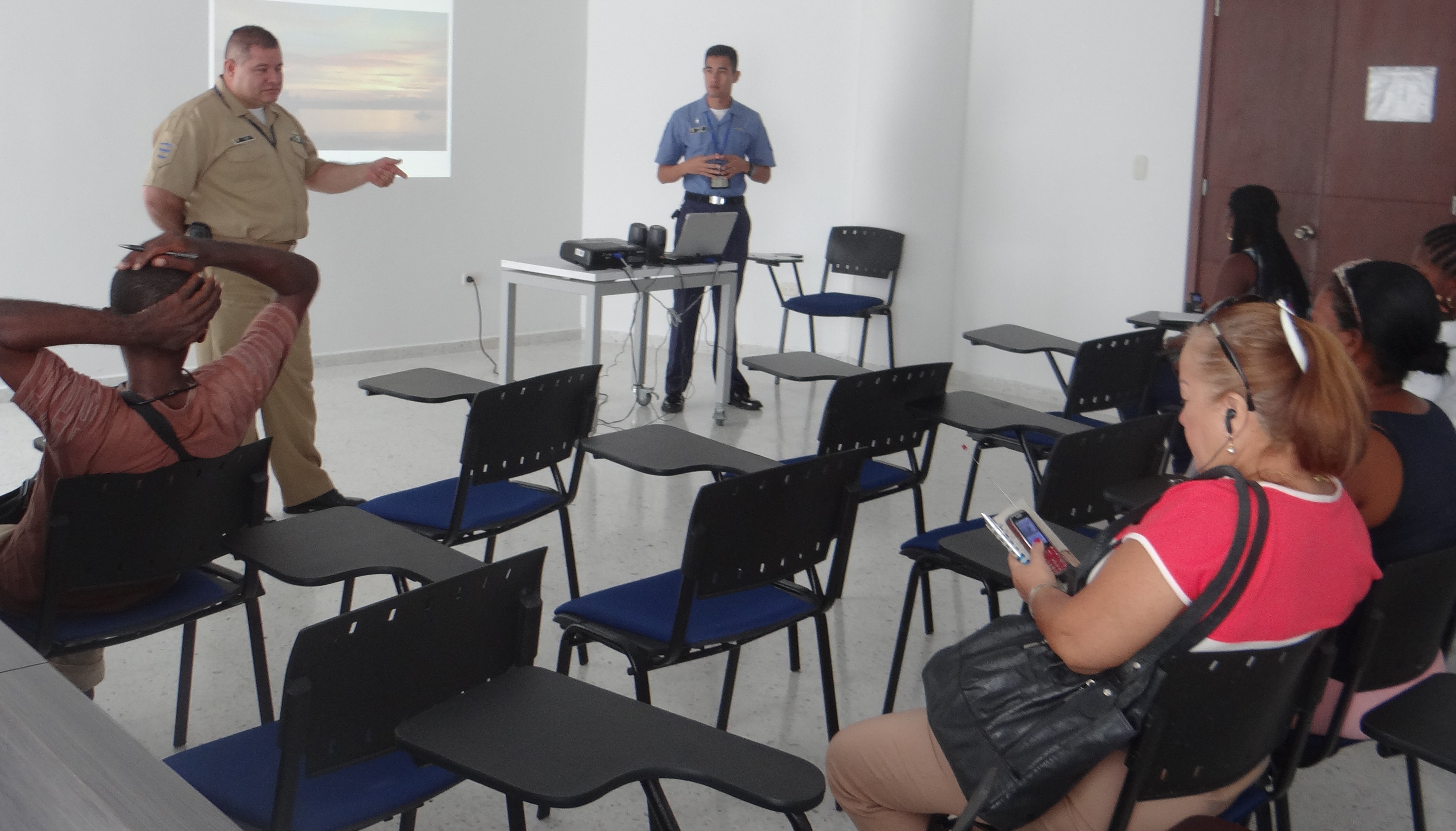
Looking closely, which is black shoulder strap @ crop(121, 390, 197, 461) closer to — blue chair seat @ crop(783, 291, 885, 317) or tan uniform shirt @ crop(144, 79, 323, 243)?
tan uniform shirt @ crop(144, 79, 323, 243)

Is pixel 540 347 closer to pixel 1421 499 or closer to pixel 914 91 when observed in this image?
pixel 914 91

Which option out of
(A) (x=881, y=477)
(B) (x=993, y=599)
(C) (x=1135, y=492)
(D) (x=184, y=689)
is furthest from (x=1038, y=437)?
(D) (x=184, y=689)

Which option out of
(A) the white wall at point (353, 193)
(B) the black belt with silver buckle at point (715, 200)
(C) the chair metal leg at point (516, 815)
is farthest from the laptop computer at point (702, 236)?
(C) the chair metal leg at point (516, 815)

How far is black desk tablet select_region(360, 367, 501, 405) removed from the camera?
3.23 metres

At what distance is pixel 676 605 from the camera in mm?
2355

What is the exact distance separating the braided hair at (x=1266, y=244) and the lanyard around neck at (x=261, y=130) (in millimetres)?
3438

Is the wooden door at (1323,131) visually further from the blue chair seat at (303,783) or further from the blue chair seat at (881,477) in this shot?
the blue chair seat at (303,783)

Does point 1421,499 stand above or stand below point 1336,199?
below

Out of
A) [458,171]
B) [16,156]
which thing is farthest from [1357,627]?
[458,171]

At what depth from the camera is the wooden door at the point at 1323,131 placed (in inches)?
196

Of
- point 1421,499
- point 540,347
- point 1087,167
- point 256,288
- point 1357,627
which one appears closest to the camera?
point 1357,627

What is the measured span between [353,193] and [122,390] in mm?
4423

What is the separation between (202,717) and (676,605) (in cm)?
119

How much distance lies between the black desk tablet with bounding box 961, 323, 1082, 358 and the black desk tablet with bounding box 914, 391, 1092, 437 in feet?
2.22
